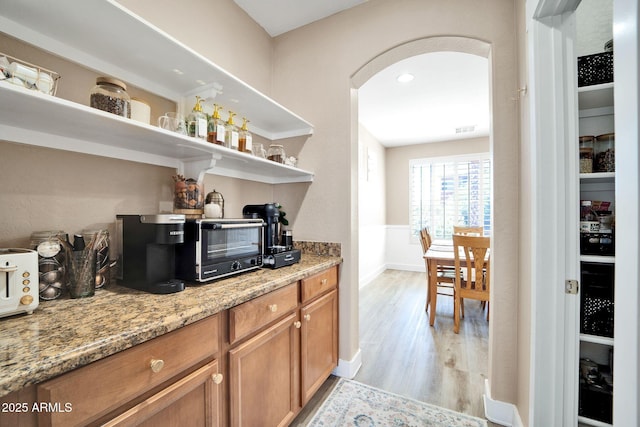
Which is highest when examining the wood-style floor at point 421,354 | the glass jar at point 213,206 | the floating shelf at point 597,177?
the floating shelf at point 597,177

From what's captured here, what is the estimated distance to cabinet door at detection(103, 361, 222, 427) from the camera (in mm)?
739

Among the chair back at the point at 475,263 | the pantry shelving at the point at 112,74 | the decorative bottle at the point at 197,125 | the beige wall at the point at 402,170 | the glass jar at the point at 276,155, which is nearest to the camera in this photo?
the pantry shelving at the point at 112,74

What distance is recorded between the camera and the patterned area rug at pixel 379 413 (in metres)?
1.56

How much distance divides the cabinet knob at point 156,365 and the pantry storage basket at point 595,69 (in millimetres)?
2002

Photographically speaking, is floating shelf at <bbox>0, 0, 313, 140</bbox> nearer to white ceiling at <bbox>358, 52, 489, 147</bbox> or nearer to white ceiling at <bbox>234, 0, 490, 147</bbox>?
white ceiling at <bbox>234, 0, 490, 147</bbox>

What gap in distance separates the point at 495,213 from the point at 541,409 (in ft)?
3.12

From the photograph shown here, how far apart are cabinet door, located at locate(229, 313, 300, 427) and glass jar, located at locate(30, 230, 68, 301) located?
67cm

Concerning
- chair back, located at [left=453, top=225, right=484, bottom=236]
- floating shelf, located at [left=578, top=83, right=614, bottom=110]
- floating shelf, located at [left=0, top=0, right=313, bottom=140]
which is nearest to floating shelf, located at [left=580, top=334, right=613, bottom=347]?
floating shelf, located at [left=578, top=83, right=614, bottom=110]

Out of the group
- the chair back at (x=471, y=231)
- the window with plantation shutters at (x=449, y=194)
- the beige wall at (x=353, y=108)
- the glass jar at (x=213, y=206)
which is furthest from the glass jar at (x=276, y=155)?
the window with plantation shutters at (x=449, y=194)

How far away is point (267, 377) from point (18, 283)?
952mm

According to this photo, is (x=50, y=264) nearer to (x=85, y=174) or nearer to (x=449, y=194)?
(x=85, y=174)

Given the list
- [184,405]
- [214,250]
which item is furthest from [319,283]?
[184,405]

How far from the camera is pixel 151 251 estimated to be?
1.08 m

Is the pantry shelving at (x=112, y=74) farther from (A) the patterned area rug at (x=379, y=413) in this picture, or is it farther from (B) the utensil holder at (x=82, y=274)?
(A) the patterned area rug at (x=379, y=413)
